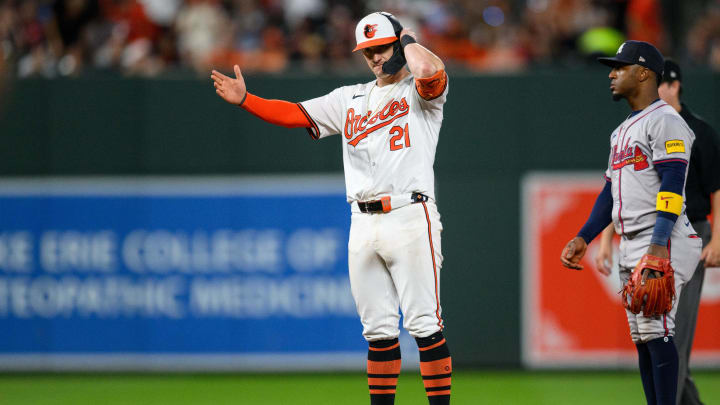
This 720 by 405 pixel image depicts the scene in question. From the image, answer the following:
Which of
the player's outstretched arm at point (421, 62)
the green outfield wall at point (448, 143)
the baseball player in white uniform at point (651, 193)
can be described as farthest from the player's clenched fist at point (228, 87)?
the green outfield wall at point (448, 143)

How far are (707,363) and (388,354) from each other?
4.28 metres

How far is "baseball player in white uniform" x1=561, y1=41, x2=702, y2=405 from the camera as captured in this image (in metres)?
4.20

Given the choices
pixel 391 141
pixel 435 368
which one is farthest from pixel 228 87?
pixel 435 368

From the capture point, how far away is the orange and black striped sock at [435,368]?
439 centimetres

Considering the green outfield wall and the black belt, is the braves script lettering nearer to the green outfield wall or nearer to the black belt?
the black belt

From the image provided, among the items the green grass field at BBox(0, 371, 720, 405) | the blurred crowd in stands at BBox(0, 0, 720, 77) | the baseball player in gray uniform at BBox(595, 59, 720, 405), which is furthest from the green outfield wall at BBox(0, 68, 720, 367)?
the baseball player in gray uniform at BBox(595, 59, 720, 405)

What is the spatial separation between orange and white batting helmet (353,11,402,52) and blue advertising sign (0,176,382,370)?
3.36 metres

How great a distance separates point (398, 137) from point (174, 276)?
3857 millimetres

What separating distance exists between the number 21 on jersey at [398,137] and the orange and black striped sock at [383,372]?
104cm

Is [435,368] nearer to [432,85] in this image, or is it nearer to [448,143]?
[432,85]

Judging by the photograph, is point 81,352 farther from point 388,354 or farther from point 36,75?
point 388,354

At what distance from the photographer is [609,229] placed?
5.05m

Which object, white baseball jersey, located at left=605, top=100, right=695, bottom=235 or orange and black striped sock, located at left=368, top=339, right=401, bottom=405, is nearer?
white baseball jersey, located at left=605, top=100, right=695, bottom=235

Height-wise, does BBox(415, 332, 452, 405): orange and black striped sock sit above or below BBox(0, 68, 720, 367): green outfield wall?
below
